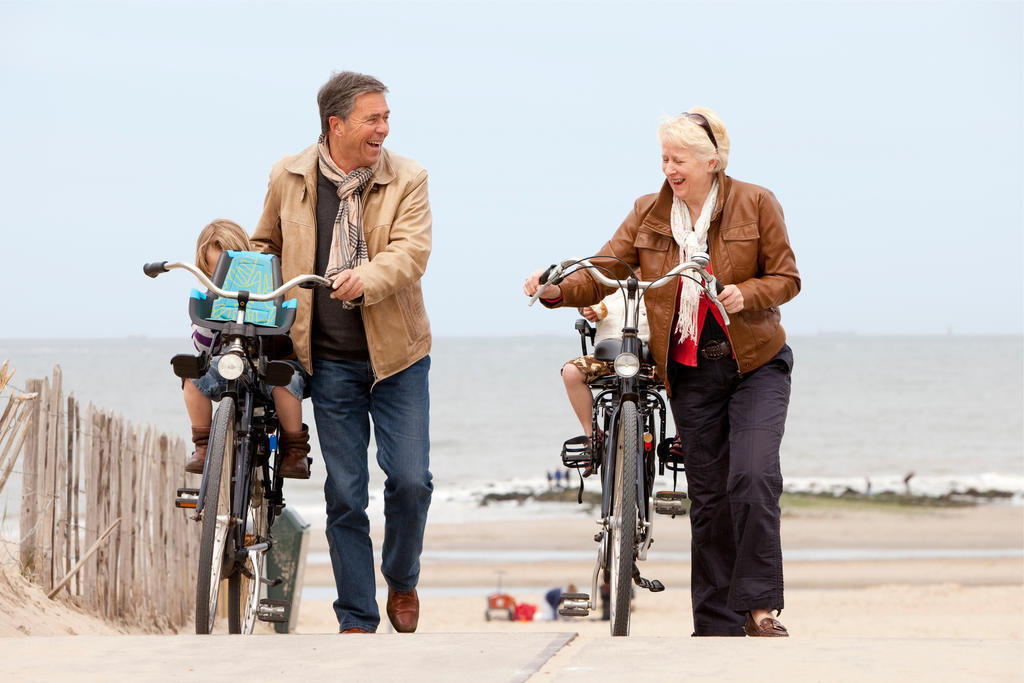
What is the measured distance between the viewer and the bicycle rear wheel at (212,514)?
4.41m

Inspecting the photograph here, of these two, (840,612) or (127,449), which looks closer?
(127,449)

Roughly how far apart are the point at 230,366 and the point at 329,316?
58cm

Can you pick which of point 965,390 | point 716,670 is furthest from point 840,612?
point 965,390

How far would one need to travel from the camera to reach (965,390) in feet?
263

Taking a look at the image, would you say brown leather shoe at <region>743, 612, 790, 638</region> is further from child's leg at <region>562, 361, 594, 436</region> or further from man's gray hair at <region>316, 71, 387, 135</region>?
man's gray hair at <region>316, 71, 387, 135</region>

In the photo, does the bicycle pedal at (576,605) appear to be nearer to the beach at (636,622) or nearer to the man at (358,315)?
the beach at (636,622)

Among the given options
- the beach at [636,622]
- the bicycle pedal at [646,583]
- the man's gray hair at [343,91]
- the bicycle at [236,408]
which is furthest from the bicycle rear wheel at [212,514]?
the bicycle pedal at [646,583]

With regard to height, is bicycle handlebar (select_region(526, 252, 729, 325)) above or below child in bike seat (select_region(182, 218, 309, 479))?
above

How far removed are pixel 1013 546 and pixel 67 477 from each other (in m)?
21.7

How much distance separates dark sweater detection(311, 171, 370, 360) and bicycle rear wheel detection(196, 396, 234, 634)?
1.79 feet

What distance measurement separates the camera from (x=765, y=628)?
4.55 metres

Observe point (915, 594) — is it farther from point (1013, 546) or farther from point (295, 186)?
point (295, 186)

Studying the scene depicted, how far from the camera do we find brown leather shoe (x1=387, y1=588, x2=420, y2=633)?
5168mm

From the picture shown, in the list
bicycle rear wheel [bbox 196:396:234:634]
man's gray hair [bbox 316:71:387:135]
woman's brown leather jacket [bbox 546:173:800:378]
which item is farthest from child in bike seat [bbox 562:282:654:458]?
bicycle rear wheel [bbox 196:396:234:634]
